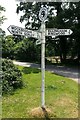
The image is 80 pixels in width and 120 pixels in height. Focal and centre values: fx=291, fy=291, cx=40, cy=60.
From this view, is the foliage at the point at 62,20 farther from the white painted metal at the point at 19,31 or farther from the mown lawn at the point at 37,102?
the white painted metal at the point at 19,31

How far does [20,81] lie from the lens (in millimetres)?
12328

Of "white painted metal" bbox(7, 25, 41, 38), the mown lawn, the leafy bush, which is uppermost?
"white painted metal" bbox(7, 25, 41, 38)

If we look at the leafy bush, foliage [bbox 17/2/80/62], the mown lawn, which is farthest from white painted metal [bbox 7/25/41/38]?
foliage [bbox 17/2/80/62]

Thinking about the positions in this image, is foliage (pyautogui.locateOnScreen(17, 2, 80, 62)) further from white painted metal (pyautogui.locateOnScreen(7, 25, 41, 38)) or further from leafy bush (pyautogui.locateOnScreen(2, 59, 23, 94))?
white painted metal (pyautogui.locateOnScreen(7, 25, 41, 38))

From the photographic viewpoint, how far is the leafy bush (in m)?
11.2

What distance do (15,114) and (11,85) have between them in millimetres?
3698

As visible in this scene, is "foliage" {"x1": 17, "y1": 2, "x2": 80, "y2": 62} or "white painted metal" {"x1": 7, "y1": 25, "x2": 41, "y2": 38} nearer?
"white painted metal" {"x1": 7, "y1": 25, "x2": 41, "y2": 38}

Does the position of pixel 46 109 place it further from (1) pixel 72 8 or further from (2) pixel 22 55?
(2) pixel 22 55

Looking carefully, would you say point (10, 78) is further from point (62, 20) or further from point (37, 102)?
point (62, 20)

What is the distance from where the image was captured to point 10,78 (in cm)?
1191

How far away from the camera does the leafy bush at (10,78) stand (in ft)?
36.8

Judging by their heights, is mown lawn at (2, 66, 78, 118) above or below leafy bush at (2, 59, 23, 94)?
below

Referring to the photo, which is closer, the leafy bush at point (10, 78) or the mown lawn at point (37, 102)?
the mown lawn at point (37, 102)

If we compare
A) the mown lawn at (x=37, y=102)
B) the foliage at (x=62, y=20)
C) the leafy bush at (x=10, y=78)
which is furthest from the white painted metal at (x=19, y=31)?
the foliage at (x=62, y=20)
